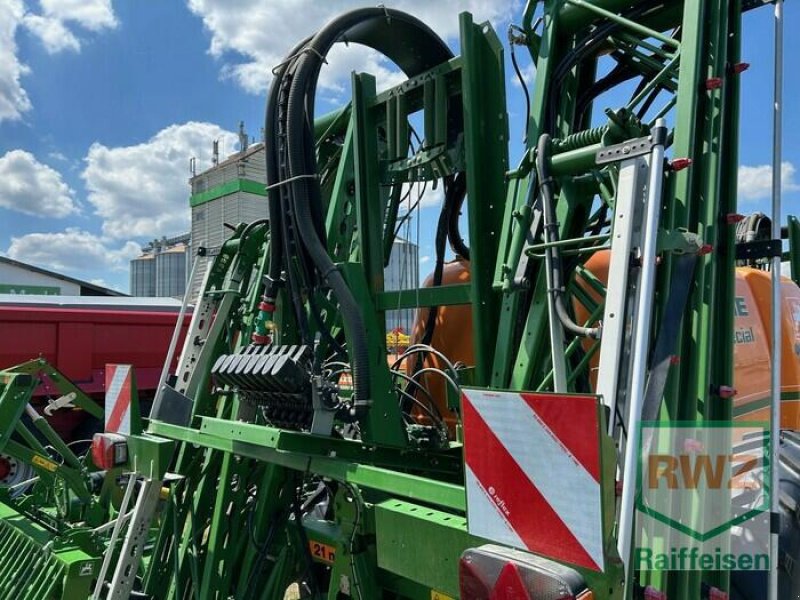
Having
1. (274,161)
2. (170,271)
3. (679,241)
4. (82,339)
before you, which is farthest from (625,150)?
(170,271)

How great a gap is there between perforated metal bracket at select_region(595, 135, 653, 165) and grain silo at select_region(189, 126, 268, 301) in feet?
58.7

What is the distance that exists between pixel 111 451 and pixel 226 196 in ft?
62.1

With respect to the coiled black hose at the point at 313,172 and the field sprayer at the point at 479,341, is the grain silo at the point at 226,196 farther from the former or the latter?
the coiled black hose at the point at 313,172

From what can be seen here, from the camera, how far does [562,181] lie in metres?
2.39

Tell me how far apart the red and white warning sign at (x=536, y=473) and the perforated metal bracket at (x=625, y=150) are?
86 centimetres

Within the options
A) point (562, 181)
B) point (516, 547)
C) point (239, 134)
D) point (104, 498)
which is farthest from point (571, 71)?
point (239, 134)

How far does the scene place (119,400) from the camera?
11.7 feet

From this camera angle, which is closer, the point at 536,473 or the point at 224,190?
the point at 536,473

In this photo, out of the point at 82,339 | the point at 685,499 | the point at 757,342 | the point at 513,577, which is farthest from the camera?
the point at 82,339

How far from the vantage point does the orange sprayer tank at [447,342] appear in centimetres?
337

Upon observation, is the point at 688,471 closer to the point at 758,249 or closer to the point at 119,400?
the point at 758,249

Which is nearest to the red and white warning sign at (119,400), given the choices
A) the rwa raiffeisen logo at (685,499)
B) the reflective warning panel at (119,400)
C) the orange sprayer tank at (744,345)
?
the reflective warning panel at (119,400)

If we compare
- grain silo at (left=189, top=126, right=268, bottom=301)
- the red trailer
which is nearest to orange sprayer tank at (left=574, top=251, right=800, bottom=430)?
the red trailer

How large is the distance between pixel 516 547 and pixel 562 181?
132cm
